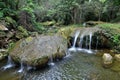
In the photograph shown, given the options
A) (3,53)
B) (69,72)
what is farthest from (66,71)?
(3,53)

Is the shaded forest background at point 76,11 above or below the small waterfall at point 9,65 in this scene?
above

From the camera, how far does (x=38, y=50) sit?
8891 mm

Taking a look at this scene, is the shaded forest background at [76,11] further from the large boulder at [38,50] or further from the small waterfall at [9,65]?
the small waterfall at [9,65]

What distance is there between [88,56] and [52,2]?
25.5 metres

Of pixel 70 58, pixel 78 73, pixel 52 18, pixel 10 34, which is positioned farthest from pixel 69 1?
pixel 78 73

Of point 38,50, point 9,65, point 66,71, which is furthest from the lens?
point 9,65

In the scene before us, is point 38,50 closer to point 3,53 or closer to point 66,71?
point 66,71

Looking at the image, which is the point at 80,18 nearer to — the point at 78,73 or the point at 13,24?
the point at 13,24

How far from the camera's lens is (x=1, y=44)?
429 inches

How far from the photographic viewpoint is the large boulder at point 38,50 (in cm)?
831

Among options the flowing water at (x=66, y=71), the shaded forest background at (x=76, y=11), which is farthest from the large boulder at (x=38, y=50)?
the shaded forest background at (x=76, y=11)

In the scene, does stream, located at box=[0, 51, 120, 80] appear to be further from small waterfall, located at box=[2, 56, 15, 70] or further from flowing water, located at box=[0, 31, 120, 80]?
small waterfall, located at box=[2, 56, 15, 70]

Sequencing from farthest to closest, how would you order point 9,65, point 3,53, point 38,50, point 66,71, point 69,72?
point 3,53 → point 9,65 → point 38,50 → point 66,71 → point 69,72

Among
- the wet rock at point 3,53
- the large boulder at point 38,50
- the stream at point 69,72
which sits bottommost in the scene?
the stream at point 69,72
